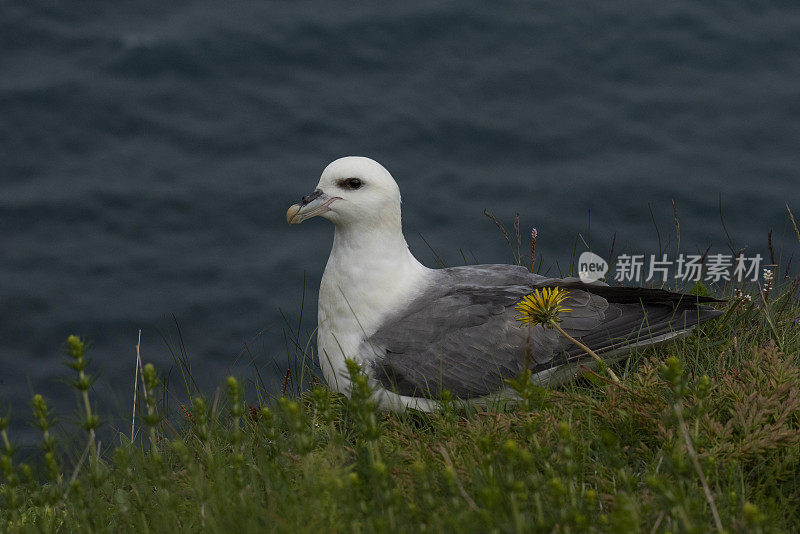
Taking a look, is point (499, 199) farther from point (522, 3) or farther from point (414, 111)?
point (522, 3)

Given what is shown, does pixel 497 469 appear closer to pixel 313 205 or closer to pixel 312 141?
pixel 313 205

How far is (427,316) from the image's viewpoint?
16.6ft

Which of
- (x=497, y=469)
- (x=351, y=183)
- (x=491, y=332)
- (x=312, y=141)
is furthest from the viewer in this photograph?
(x=312, y=141)

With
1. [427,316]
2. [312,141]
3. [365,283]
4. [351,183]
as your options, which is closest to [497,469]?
[427,316]

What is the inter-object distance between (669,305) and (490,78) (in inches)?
298

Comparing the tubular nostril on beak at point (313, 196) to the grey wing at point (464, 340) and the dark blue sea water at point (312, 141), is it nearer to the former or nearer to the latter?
the grey wing at point (464, 340)

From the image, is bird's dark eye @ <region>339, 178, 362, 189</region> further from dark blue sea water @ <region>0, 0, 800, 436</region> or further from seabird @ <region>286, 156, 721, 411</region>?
dark blue sea water @ <region>0, 0, 800, 436</region>

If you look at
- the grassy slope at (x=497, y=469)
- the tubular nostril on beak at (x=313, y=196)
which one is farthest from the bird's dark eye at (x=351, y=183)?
the grassy slope at (x=497, y=469)

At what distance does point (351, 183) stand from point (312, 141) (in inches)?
254

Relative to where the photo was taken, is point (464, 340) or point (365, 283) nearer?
point (464, 340)

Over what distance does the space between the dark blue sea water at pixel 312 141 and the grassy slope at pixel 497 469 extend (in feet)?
16.5

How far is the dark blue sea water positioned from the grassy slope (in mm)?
5018

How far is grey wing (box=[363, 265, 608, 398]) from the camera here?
485cm

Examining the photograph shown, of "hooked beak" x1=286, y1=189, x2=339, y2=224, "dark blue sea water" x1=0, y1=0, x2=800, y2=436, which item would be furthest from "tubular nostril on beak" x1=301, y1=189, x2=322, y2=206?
"dark blue sea water" x1=0, y1=0, x2=800, y2=436
